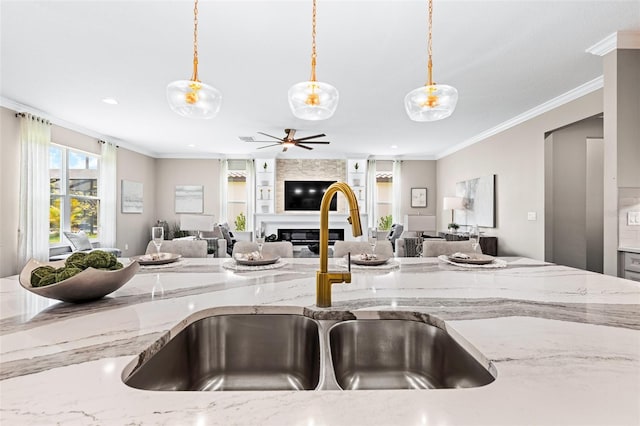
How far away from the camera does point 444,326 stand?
78 cm

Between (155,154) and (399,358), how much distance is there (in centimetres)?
771

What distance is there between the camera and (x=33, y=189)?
161 inches

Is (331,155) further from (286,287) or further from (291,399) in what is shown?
(291,399)

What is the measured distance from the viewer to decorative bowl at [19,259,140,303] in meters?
0.82

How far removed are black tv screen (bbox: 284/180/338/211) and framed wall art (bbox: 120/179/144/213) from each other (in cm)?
318

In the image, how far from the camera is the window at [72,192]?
4.77m

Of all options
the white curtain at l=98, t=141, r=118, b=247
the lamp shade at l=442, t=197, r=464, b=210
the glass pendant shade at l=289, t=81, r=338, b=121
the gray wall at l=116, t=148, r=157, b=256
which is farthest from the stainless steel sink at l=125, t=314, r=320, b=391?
the gray wall at l=116, t=148, r=157, b=256

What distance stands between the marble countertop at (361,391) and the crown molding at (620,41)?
239 cm

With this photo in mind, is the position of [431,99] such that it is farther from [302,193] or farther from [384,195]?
[384,195]

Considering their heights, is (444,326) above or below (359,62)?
below

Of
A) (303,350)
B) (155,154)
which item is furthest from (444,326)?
(155,154)

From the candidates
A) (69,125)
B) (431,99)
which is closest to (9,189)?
(69,125)

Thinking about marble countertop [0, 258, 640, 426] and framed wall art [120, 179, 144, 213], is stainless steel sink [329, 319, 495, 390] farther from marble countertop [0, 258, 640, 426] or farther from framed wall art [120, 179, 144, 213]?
framed wall art [120, 179, 144, 213]

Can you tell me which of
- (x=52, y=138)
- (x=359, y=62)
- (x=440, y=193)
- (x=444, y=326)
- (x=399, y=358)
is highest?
(x=359, y=62)
